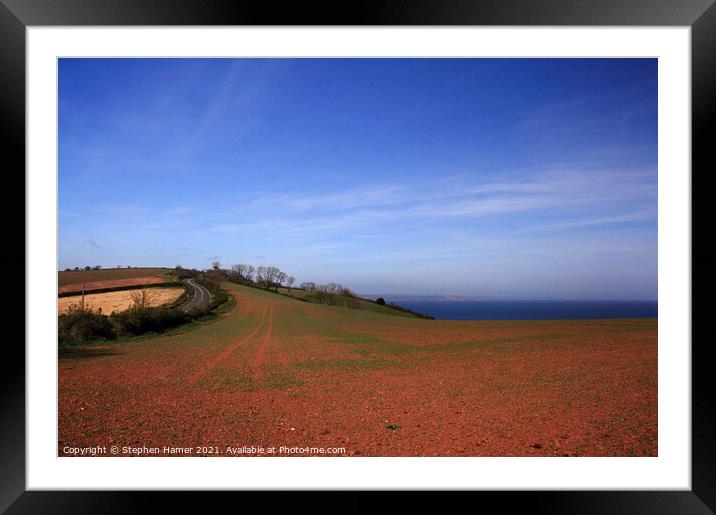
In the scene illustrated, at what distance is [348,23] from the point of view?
216cm

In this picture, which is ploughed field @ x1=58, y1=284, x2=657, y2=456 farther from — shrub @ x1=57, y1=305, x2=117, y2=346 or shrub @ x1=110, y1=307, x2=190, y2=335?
shrub @ x1=110, y1=307, x2=190, y2=335

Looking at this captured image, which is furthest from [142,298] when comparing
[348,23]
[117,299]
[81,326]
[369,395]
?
[348,23]

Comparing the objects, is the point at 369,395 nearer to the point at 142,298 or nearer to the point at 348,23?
the point at 348,23

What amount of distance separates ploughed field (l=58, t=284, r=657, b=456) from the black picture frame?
423mm

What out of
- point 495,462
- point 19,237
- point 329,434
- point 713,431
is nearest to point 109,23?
point 19,237

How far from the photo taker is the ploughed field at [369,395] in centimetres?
282

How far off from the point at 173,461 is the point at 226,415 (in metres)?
0.62

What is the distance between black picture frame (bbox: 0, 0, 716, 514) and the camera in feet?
6.98

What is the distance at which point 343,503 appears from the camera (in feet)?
7.59

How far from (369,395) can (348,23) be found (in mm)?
3652

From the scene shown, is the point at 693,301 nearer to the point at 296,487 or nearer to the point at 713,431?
the point at 713,431

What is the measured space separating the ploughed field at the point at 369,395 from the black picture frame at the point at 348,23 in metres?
0.42

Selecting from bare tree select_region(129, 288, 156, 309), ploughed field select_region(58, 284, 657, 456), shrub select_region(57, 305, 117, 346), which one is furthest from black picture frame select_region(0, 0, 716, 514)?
bare tree select_region(129, 288, 156, 309)

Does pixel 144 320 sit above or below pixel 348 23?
below
